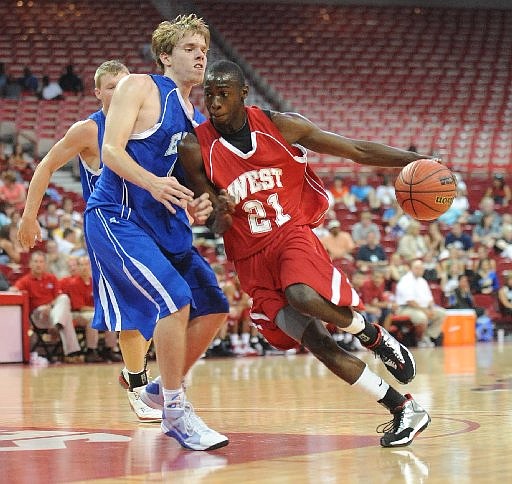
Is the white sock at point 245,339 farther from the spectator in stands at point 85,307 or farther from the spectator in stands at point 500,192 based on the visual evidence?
the spectator in stands at point 500,192

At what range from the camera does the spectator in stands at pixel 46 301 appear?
1111 centimetres

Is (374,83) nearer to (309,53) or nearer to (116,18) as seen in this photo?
(309,53)

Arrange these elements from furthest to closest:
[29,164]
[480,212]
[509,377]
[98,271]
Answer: [480,212]
[29,164]
[509,377]
[98,271]

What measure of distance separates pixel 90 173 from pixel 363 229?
32.2ft

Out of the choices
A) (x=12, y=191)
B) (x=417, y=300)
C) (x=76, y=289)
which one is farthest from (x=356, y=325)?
(x=12, y=191)

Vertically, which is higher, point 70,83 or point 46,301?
point 70,83

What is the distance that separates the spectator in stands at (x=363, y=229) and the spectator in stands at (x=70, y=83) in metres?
6.09

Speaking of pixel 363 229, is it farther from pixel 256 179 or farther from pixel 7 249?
pixel 256 179

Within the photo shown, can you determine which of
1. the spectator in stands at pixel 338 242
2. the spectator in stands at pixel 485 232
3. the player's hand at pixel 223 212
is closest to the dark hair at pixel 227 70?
the player's hand at pixel 223 212

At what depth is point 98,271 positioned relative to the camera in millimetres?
4785

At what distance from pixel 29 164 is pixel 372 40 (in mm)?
10358

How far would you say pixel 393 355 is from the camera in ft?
14.8

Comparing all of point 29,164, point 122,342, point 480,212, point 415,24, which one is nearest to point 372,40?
point 415,24

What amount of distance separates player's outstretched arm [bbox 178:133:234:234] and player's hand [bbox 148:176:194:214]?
0.14 m
